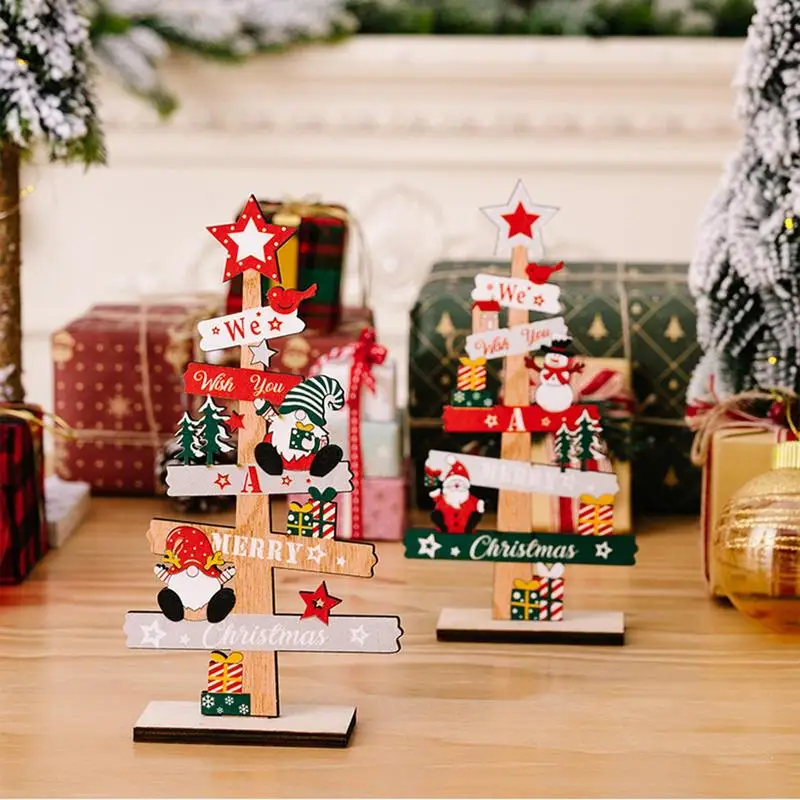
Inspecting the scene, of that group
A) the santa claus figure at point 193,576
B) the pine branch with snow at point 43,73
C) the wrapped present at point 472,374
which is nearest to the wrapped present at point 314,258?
the pine branch with snow at point 43,73

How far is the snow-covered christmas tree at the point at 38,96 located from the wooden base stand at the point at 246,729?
0.76 metres

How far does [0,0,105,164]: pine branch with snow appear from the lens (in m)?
1.90

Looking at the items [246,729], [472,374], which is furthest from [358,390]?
[246,729]

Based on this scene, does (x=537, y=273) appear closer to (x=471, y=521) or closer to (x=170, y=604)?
(x=471, y=521)

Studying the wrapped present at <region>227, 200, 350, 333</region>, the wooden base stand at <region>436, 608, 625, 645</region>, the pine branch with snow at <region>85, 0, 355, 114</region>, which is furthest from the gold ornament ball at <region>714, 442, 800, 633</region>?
the pine branch with snow at <region>85, 0, 355, 114</region>

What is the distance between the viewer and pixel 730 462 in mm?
1820

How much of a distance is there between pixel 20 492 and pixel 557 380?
2.30ft

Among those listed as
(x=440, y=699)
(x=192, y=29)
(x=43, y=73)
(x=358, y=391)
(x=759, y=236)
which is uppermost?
(x=192, y=29)

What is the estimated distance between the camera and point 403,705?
59.9 inches

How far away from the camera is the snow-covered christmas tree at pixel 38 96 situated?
6.24 feet

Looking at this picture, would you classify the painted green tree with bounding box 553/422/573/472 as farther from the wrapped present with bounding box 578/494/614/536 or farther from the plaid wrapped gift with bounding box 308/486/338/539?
the plaid wrapped gift with bounding box 308/486/338/539

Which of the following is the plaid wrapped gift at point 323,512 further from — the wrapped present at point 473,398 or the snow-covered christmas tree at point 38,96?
the snow-covered christmas tree at point 38,96

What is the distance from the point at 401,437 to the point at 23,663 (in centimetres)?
67

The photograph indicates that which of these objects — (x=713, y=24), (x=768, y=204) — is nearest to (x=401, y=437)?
(x=768, y=204)
